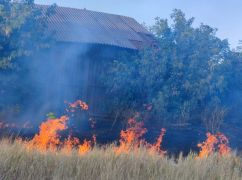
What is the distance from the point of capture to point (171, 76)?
1652 cm

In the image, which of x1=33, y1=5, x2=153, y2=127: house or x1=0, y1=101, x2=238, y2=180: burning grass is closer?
x1=0, y1=101, x2=238, y2=180: burning grass

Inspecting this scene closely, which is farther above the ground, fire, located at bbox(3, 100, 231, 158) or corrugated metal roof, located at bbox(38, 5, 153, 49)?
corrugated metal roof, located at bbox(38, 5, 153, 49)

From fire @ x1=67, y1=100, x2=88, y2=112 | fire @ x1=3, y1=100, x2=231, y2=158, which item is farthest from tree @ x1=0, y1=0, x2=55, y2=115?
fire @ x1=67, y1=100, x2=88, y2=112

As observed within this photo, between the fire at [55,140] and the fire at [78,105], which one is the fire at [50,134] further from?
the fire at [78,105]

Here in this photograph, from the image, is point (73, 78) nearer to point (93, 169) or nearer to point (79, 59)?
point (79, 59)

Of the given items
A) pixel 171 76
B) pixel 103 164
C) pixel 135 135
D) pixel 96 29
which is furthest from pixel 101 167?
pixel 96 29

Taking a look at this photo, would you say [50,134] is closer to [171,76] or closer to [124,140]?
[124,140]

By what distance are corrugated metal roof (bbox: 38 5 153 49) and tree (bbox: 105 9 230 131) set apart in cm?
124

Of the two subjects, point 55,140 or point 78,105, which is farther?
point 78,105

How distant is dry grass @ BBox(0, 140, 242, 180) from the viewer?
289 inches

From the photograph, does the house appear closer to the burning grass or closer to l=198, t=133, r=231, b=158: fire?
l=198, t=133, r=231, b=158: fire

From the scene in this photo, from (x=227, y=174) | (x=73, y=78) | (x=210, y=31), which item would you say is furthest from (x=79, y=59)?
(x=227, y=174)

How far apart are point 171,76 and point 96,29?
3.87m

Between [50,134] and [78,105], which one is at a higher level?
[78,105]
